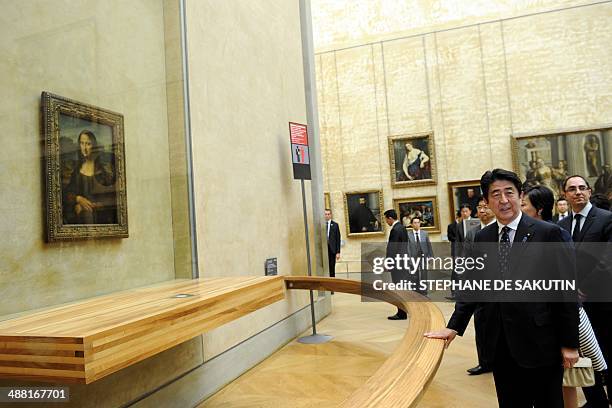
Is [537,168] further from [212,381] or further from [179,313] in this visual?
[179,313]

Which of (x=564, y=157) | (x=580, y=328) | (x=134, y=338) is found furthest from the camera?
(x=564, y=157)

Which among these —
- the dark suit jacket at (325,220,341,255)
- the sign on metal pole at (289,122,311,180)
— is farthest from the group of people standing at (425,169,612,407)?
the dark suit jacket at (325,220,341,255)

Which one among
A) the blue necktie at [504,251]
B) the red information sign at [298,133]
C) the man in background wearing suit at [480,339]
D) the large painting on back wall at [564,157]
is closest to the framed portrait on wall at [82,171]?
the man in background wearing suit at [480,339]

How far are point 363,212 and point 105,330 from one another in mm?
12803

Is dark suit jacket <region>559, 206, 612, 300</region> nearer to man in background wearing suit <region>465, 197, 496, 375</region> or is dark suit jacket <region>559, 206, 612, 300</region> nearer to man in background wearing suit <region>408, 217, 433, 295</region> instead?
man in background wearing suit <region>465, 197, 496, 375</region>

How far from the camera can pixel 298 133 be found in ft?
25.4

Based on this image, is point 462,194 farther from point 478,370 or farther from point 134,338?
point 134,338

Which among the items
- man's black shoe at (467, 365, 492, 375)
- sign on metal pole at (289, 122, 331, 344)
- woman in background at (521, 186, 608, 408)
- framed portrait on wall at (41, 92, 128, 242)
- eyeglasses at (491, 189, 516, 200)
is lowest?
man's black shoe at (467, 365, 492, 375)

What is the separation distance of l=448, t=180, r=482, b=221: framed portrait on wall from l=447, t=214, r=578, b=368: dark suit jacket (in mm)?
11377

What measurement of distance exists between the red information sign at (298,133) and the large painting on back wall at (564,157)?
7.82 m

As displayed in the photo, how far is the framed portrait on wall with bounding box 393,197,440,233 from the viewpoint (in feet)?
45.9

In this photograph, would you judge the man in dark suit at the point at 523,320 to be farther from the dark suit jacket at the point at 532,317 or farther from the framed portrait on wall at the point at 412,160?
the framed portrait on wall at the point at 412,160

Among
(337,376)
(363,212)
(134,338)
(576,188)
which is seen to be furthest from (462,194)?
(134,338)

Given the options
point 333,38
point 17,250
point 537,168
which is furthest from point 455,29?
point 17,250
